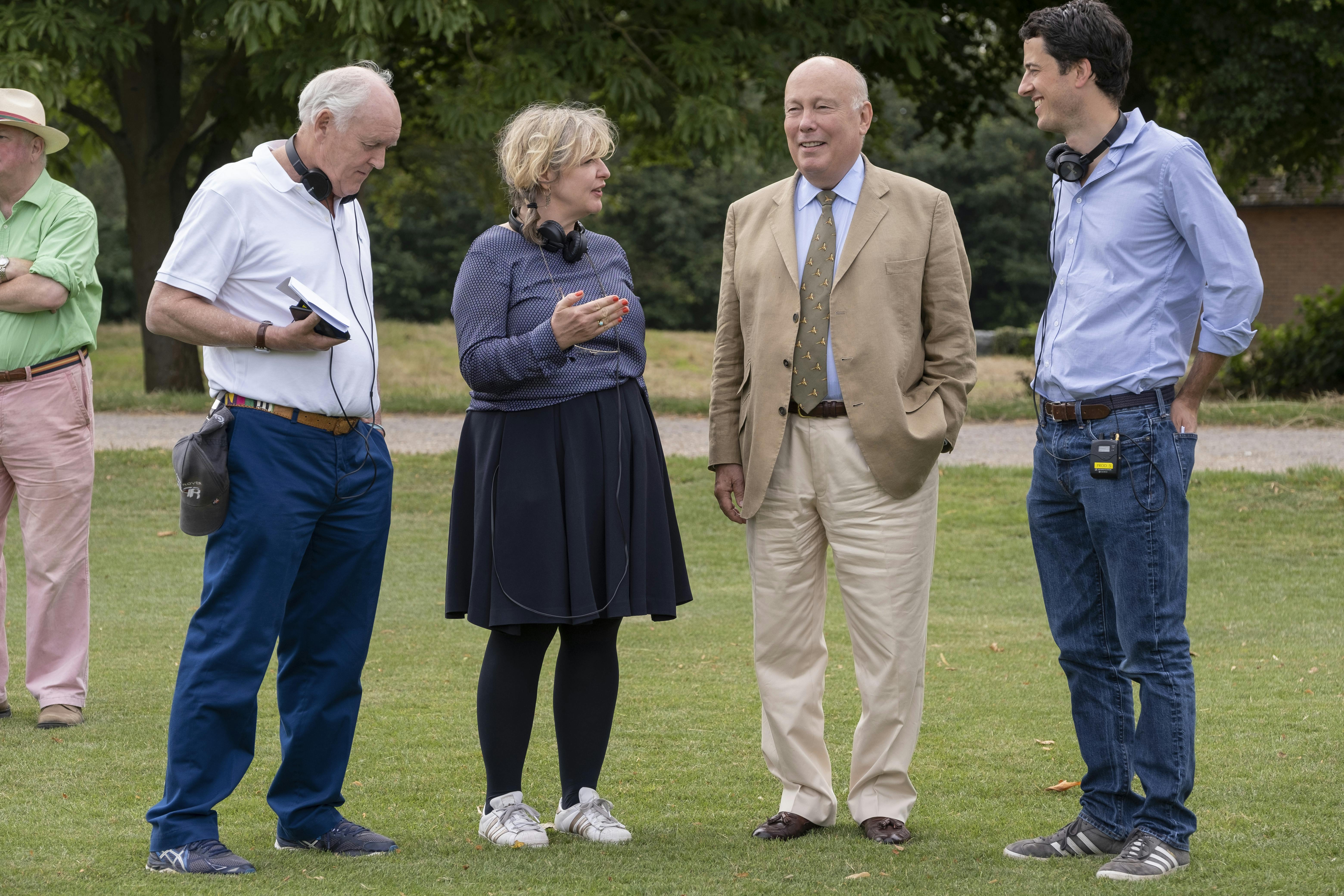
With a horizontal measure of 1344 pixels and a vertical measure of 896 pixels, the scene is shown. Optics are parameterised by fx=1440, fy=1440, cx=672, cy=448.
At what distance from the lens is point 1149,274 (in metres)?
4.02

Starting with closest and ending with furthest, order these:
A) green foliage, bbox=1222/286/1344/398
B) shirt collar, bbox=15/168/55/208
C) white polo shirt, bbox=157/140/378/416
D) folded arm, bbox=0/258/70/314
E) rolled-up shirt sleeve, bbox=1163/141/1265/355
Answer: rolled-up shirt sleeve, bbox=1163/141/1265/355 → white polo shirt, bbox=157/140/378/416 → folded arm, bbox=0/258/70/314 → shirt collar, bbox=15/168/55/208 → green foliage, bbox=1222/286/1344/398

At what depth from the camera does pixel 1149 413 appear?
13.1ft

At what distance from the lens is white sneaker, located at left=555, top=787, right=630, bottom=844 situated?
437 centimetres

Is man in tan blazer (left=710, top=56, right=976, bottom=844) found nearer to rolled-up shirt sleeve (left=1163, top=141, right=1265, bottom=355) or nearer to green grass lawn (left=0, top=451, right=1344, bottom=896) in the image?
green grass lawn (left=0, top=451, right=1344, bottom=896)

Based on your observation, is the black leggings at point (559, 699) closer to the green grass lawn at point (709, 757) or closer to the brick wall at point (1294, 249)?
the green grass lawn at point (709, 757)

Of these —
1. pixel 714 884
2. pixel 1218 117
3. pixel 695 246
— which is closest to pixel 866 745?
pixel 714 884

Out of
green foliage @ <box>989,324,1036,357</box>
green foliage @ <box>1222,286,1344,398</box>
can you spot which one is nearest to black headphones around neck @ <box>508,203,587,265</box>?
green foliage @ <box>1222,286,1344,398</box>

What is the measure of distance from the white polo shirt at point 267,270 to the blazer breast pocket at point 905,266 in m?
1.59

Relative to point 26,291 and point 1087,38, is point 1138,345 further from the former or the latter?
point 26,291

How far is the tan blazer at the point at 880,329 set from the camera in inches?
173

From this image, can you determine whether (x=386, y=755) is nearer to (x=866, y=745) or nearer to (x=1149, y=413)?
(x=866, y=745)

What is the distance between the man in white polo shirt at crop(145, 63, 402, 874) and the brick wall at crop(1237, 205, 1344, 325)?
118 ft

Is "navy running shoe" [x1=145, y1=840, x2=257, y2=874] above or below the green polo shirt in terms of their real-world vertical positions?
below

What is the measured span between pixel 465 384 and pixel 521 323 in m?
16.0
